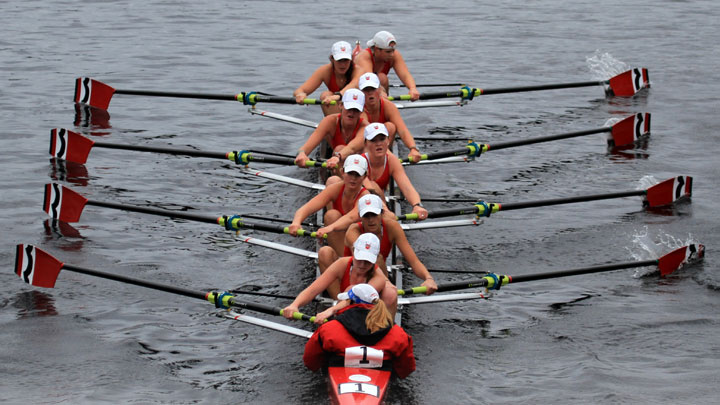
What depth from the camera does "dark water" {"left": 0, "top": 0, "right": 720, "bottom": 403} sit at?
9.48m

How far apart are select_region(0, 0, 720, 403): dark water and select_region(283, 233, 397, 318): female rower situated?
29.7 inches

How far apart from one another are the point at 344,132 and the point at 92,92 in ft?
26.3

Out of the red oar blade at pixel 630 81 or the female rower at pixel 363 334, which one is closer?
the female rower at pixel 363 334

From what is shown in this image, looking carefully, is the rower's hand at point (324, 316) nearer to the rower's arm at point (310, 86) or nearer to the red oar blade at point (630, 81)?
the rower's arm at point (310, 86)

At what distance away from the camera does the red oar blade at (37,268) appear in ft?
35.7

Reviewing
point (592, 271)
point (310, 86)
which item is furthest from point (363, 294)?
point (310, 86)

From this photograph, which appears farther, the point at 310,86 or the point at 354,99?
the point at 310,86

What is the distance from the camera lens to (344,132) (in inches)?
493

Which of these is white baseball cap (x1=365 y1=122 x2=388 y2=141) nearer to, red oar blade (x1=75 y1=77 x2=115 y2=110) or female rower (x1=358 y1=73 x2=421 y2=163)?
female rower (x1=358 y1=73 x2=421 y2=163)

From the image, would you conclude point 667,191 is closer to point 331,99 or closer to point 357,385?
point 331,99

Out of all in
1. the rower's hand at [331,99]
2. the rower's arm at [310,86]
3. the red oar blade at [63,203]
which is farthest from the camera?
the rower's arm at [310,86]

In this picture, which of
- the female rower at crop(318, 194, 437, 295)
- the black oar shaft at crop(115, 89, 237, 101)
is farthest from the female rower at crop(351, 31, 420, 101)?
the female rower at crop(318, 194, 437, 295)

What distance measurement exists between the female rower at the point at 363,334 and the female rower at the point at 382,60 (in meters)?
6.47

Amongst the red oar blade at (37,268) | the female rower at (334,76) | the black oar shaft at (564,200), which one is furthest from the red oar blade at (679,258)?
the red oar blade at (37,268)
